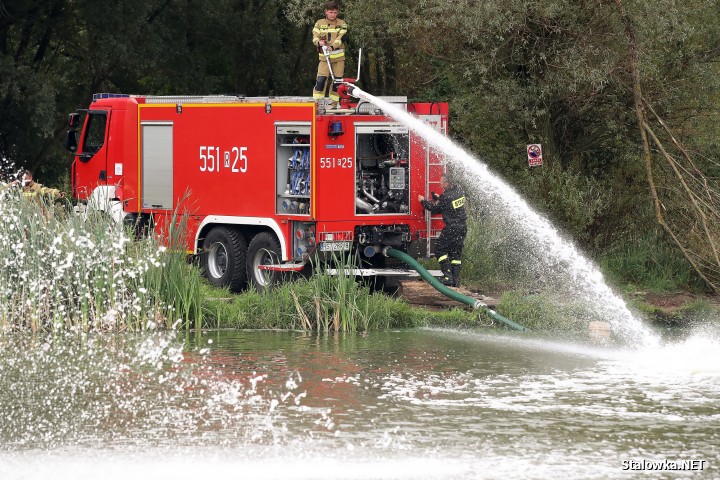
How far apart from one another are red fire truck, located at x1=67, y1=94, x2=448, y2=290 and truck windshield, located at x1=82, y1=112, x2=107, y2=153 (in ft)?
3.64

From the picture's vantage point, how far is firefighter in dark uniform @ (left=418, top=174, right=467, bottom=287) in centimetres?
1608

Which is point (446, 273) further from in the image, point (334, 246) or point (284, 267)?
point (284, 267)

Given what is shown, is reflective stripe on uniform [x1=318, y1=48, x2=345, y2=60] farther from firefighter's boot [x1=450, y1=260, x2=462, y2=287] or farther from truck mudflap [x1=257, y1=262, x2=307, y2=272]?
firefighter's boot [x1=450, y1=260, x2=462, y2=287]

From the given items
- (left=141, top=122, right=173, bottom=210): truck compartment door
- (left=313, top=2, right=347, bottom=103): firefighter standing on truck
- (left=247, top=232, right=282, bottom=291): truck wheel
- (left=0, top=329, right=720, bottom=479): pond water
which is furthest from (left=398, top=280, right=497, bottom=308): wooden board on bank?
(left=141, top=122, right=173, bottom=210): truck compartment door

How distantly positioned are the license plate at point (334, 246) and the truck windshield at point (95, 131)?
16.4 feet

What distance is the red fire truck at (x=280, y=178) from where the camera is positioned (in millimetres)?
15812

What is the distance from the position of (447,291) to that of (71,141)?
7090mm

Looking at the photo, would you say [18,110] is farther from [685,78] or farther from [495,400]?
[495,400]

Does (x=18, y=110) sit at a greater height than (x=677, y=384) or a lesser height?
greater

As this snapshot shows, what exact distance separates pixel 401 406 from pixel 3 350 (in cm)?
466

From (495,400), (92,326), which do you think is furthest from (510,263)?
(495,400)

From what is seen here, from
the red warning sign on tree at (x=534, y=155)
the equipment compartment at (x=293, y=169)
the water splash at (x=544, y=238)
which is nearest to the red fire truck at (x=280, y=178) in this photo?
the equipment compartment at (x=293, y=169)

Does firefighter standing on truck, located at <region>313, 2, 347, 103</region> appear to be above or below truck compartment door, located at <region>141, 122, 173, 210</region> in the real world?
above

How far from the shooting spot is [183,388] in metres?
10.9
